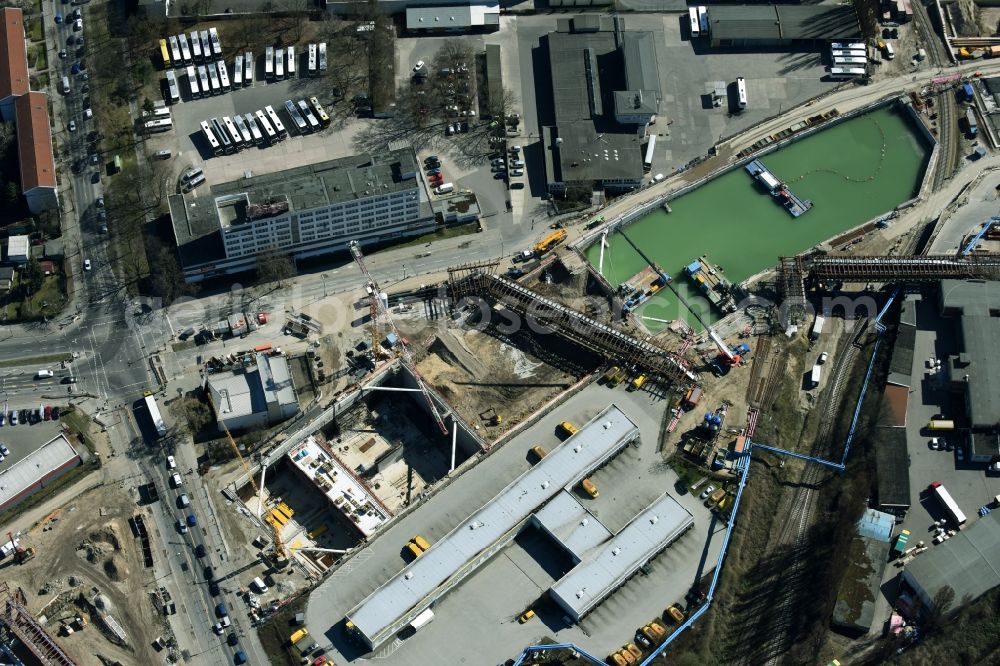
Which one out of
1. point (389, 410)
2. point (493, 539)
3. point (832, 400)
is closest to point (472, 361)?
point (389, 410)

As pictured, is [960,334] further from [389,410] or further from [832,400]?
[389,410]

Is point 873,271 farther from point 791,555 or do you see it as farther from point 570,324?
point 791,555

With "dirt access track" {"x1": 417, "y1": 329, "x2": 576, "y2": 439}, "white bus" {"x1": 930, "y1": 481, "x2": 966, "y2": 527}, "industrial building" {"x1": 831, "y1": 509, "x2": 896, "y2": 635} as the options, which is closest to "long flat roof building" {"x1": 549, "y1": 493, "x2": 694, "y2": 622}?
"industrial building" {"x1": 831, "y1": 509, "x2": 896, "y2": 635}

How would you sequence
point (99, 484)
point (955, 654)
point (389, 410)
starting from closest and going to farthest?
point (955, 654), point (99, 484), point (389, 410)

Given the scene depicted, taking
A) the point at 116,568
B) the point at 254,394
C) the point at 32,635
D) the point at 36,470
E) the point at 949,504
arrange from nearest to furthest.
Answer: the point at 32,635 → the point at 116,568 → the point at 949,504 → the point at 36,470 → the point at 254,394

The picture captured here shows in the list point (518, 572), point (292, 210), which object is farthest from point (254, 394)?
point (518, 572)

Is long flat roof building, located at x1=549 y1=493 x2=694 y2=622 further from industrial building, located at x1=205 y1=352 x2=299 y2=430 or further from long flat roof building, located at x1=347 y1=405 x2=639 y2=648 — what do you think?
industrial building, located at x1=205 y1=352 x2=299 y2=430

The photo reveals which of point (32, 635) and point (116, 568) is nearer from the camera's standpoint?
point (32, 635)
